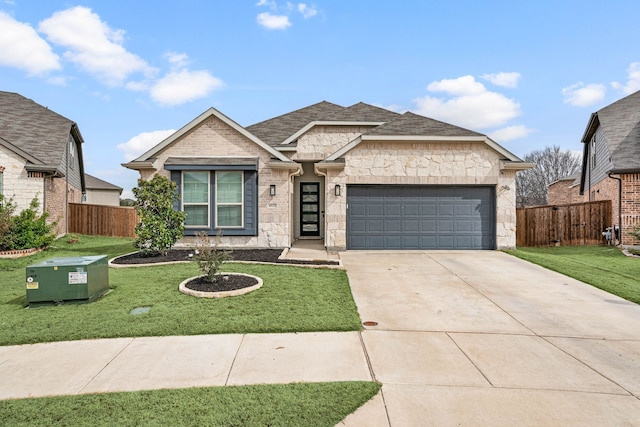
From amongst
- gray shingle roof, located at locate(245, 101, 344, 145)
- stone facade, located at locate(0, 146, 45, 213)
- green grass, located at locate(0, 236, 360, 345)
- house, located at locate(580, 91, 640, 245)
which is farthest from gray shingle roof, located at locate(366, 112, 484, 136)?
stone facade, located at locate(0, 146, 45, 213)

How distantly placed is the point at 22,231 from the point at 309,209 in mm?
10774

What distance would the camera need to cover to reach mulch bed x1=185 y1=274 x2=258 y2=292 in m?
6.65

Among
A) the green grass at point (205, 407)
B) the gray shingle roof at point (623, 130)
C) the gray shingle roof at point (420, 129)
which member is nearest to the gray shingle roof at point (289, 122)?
the gray shingle roof at point (420, 129)

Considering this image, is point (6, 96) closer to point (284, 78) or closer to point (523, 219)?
point (284, 78)

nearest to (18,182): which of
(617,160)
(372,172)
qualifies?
(372,172)

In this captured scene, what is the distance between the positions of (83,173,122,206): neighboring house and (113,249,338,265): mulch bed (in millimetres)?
26867

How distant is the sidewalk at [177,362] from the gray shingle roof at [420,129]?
9135 mm

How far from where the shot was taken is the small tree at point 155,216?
400 inches

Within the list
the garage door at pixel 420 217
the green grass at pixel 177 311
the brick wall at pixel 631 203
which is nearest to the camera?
the green grass at pixel 177 311

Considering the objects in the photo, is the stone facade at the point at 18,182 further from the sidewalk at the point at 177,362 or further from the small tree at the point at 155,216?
the sidewalk at the point at 177,362

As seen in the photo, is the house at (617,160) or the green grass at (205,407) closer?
the green grass at (205,407)

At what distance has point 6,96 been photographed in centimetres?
2008

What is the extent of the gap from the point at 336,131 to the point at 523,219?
907 centimetres

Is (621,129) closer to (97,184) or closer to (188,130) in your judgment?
(188,130)
